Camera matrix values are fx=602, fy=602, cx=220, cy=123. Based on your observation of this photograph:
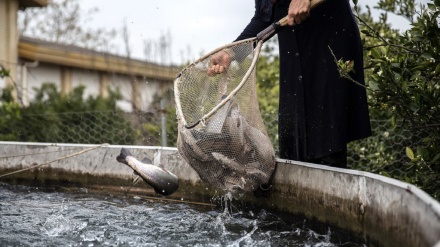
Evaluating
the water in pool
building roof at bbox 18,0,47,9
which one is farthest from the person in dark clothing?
building roof at bbox 18,0,47,9

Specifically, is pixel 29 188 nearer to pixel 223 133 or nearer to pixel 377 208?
pixel 223 133

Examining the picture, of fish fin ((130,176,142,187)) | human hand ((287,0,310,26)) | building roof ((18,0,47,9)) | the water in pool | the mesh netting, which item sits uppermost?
building roof ((18,0,47,9))

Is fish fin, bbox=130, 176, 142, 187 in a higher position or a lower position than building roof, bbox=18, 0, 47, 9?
lower

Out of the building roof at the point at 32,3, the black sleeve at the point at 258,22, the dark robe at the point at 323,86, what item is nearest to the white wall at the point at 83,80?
the building roof at the point at 32,3

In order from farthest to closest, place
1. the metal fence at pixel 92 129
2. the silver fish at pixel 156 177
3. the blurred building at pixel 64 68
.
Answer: the blurred building at pixel 64 68, the metal fence at pixel 92 129, the silver fish at pixel 156 177

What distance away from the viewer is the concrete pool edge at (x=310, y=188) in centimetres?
210

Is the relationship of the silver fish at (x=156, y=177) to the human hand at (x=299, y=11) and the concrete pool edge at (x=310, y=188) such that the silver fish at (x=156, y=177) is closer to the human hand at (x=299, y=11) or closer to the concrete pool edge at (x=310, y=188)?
the concrete pool edge at (x=310, y=188)

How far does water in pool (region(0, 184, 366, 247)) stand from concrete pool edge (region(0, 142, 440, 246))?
116 mm

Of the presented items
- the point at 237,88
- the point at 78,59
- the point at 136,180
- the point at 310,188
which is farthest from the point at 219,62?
the point at 78,59

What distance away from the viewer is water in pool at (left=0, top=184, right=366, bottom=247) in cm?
299

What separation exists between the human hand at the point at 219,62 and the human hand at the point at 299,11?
0.48m

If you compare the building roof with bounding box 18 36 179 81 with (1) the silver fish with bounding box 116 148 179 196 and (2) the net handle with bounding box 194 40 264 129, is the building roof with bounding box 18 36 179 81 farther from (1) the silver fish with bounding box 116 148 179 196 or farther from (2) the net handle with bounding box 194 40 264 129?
(2) the net handle with bounding box 194 40 264 129

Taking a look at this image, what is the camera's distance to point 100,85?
64.3 feet

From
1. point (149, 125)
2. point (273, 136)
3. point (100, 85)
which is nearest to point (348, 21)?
point (273, 136)
